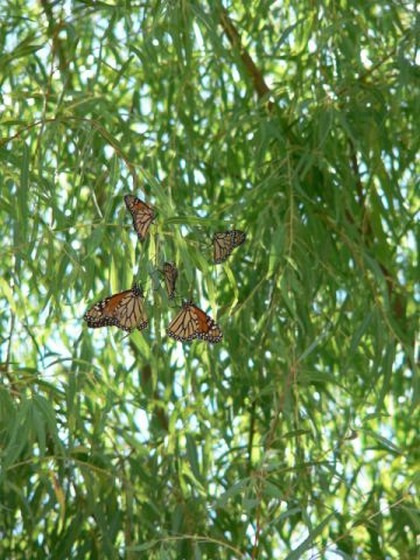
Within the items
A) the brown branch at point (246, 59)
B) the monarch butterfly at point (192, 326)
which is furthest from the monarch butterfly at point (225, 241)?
the brown branch at point (246, 59)

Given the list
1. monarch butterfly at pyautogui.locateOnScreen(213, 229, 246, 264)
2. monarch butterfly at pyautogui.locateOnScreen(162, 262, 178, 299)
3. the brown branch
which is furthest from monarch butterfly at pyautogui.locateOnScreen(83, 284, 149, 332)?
the brown branch

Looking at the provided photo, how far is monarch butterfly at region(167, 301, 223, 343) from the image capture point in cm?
247

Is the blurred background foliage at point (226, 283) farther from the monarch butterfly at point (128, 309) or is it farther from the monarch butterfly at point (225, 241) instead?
the monarch butterfly at point (128, 309)

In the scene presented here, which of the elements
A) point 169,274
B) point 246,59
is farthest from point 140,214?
point 246,59

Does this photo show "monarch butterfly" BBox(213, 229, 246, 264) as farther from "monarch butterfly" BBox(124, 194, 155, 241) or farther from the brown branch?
the brown branch

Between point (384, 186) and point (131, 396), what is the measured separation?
2.97 feet

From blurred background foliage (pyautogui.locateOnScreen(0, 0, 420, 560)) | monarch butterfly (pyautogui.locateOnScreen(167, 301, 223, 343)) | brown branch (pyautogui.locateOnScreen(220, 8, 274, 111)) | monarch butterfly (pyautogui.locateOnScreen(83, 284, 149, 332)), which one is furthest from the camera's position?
brown branch (pyautogui.locateOnScreen(220, 8, 274, 111))

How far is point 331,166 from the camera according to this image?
3.38m

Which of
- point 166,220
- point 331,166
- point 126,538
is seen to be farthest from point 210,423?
point 166,220

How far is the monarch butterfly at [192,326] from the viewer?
2467 millimetres

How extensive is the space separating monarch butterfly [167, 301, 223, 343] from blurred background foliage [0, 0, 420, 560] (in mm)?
271

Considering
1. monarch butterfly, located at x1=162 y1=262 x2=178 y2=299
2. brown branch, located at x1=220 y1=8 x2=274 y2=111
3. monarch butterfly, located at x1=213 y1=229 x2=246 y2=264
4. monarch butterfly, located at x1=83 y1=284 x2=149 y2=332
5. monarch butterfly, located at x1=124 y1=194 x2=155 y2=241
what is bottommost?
monarch butterfly, located at x1=83 y1=284 x2=149 y2=332

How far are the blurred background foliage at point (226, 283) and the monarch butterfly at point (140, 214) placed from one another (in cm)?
33

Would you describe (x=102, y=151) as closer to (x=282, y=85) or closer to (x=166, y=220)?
(x=282, y=85)
